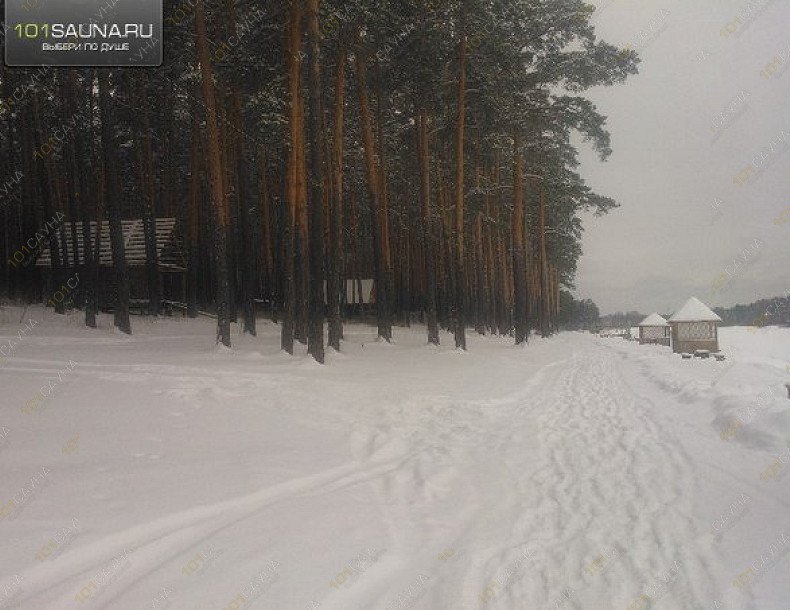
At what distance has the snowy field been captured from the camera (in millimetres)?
3574

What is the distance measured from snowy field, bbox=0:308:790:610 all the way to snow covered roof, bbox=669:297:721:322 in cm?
3480

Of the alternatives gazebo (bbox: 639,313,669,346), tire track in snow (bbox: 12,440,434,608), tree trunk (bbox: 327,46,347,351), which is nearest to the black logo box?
A: tree trunk (bbox: 327,46,347,351)

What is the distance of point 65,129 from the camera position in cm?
1770

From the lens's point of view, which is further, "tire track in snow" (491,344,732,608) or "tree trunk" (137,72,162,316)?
"tree trunk" (137,72,162,316)

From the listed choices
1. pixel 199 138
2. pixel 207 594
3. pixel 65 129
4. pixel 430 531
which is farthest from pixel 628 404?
pixel 65 129

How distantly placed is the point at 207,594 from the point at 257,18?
15.1 meters

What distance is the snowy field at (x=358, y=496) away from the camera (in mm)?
3574

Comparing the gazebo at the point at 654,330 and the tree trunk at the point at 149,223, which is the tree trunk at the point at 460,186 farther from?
the gazebo at the point at 654,330

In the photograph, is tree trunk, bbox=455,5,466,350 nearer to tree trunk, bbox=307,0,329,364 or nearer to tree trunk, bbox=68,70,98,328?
tree trunk, bbox=307,0,329,364

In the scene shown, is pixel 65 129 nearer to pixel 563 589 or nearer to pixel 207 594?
pixel 207 594

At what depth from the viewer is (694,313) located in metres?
42.1

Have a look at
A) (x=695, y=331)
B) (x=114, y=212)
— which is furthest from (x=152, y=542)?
(x=695, y=331)

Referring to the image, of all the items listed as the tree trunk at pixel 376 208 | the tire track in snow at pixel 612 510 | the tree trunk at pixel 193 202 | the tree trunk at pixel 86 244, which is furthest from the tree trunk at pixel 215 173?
the tire track in snow at pixel 612 510

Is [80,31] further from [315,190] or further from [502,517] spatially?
[502,517]
